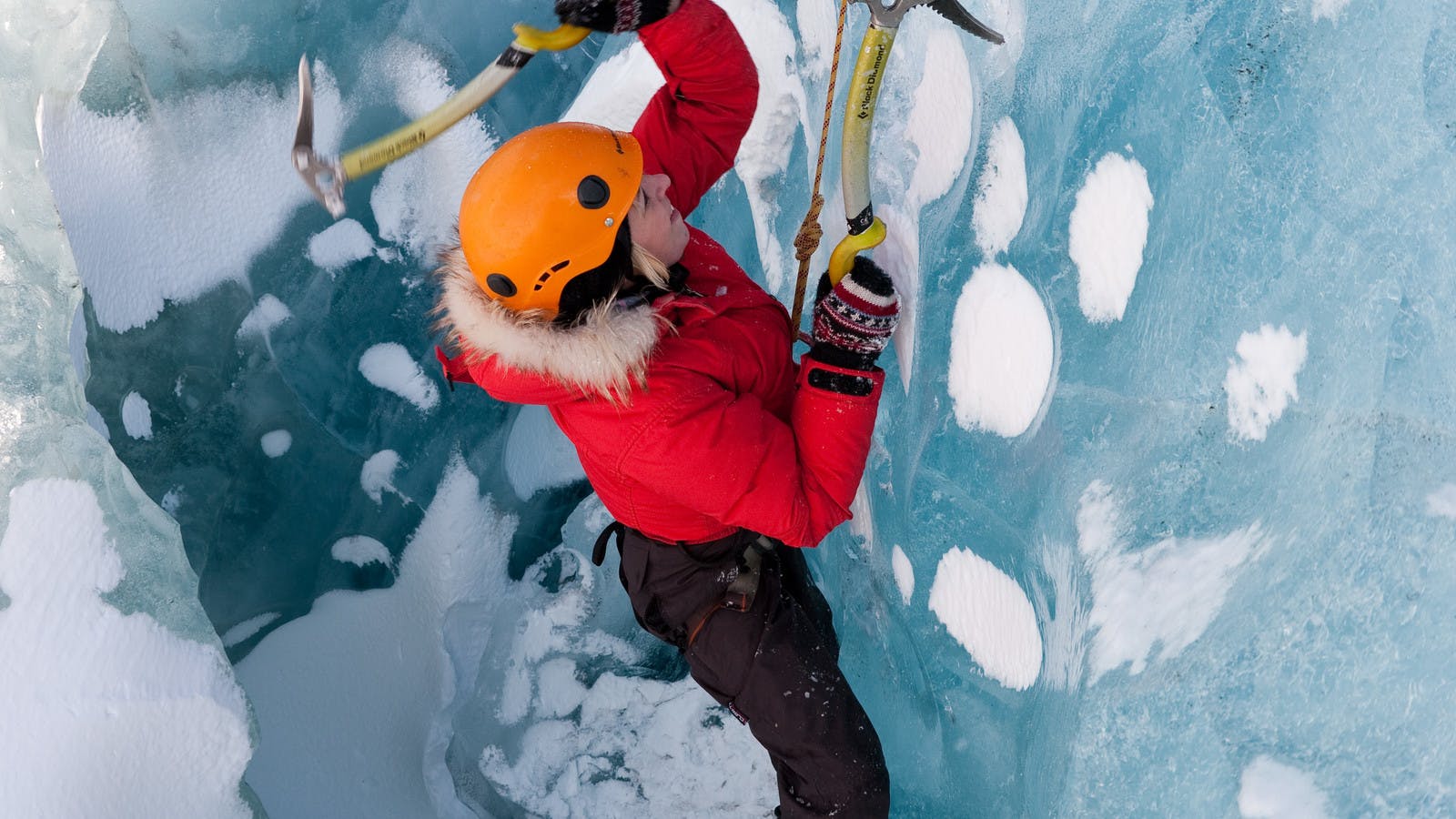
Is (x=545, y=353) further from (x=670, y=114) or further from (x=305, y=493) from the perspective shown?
(x=305, y=493)

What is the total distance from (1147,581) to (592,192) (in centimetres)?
85

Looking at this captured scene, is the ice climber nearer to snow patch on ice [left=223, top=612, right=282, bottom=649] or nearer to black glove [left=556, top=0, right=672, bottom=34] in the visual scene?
black glove [left=556, top=0, right=672, bottom=34]

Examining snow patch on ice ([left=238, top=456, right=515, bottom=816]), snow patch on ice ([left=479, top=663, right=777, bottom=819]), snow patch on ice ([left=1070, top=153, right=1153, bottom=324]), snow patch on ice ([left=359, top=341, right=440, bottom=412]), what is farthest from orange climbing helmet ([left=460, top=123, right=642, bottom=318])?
snow patch on ice ([left=479, top=663, right=777, bottom=819])

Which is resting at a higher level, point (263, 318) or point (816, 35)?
point (816, 35)

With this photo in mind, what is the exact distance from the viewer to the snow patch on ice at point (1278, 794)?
1.09m

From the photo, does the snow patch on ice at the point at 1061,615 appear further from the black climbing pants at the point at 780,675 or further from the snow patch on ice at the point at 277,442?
the snow patch on ice at the point at 277,442

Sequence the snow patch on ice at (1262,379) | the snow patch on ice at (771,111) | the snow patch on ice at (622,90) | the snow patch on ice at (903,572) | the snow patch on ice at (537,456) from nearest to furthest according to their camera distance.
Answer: the snow patch on ice at (1262,379) → the snow patch on ice at (903,572) → the snow patch on ice at (771,111) → the snow patch on ice at (622,90) → the snow patch on ice at (537,456)

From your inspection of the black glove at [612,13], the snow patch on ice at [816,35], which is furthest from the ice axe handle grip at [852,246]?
the snow patch on ice at [816,35]

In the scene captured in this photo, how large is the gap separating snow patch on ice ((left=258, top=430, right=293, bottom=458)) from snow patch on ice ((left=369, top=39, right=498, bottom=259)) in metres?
0.50

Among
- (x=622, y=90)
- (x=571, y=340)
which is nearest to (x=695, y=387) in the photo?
(x=571, y=340)

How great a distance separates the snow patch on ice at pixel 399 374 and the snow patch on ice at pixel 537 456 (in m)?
0.25

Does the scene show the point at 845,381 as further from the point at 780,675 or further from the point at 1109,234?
the point at 780,675

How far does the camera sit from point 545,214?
4.09 feet

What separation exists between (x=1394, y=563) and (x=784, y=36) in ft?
4.71
